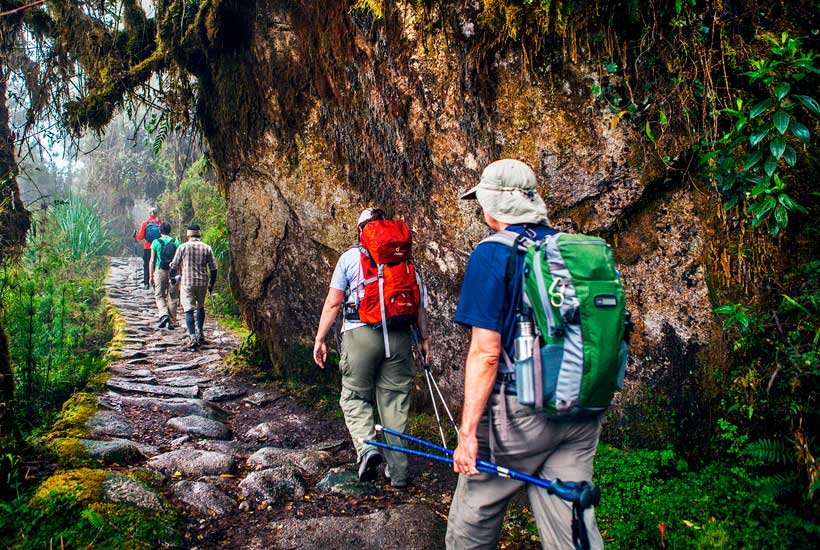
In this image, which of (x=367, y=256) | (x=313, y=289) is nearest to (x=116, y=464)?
(x=367, y=256)

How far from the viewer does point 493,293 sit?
252 cm

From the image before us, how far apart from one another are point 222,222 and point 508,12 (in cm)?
1102

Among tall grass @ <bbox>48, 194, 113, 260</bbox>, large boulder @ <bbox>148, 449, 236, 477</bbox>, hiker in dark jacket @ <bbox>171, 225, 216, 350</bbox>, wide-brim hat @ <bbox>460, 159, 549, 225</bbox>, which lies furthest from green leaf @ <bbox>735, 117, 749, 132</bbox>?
tall grass @ <bbox>48, 194, 113, 260</bbox>

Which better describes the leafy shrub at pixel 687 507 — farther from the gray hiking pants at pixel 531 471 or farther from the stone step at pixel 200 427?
the stone step at pixel 200 427

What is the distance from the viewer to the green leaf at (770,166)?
12.1ft

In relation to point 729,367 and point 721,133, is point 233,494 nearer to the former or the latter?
point 729,367

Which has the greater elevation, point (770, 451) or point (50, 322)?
point (50, 322)

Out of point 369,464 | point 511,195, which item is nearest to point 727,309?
point 511,195

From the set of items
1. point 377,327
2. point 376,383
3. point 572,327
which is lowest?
point 376,383

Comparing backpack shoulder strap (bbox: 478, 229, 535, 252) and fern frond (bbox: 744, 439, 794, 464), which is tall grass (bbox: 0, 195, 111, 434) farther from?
fern frond (bbox: 744, 439, 794, 464)

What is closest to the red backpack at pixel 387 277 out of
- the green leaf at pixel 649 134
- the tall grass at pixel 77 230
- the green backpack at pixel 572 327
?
the green leaf at pixel 649 134

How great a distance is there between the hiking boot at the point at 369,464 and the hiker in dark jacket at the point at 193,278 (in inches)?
253

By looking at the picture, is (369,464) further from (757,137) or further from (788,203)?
(757,137)

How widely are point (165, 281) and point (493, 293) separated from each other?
10500 mm
